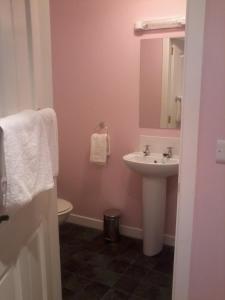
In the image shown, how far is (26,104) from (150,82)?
158 cm

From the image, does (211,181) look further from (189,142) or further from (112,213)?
(112,213)

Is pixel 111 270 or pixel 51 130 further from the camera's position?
pixel 111 270

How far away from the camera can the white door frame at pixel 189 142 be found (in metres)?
1.33

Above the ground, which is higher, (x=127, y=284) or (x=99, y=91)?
(x=99, y=91)

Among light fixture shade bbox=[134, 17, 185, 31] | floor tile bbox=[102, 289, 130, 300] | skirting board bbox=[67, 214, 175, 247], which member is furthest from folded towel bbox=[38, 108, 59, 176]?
skirting board bbox=[67, 214, 175, 247]

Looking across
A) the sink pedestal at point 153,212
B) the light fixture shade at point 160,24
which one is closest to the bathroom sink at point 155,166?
the sink pedestal at point 153,212

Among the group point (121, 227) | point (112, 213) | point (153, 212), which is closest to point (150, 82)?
point (153, 212)

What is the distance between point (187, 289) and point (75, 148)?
1799mm

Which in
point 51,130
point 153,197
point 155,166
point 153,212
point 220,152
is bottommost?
point 153,212

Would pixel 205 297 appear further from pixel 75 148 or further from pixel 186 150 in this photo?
pixel 75 148

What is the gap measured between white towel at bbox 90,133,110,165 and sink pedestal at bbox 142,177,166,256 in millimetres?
495

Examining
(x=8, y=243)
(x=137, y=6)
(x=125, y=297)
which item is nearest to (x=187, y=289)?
(x=125, y=297)

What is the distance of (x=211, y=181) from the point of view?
1.44m

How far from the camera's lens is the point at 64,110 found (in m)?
2.99
